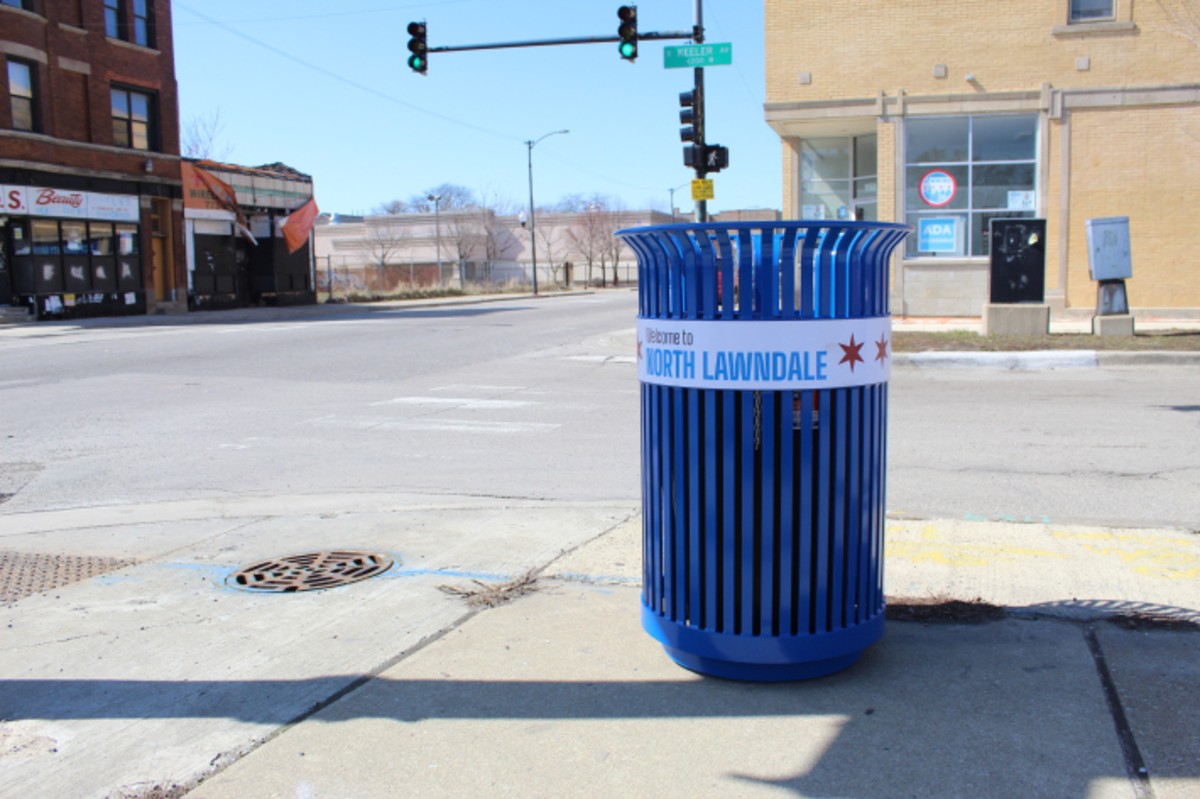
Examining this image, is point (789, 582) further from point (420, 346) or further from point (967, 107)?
point (967, 107)

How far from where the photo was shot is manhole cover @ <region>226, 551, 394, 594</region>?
200 inches

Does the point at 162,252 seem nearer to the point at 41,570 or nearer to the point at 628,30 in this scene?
the point at 628,30

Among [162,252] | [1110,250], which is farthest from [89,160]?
[1110,250]

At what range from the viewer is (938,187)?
2252 centimetres

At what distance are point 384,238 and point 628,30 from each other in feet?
231

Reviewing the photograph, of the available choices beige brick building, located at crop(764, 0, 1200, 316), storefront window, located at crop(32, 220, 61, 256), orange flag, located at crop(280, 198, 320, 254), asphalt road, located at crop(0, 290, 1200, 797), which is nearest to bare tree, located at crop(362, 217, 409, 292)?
orange flag, located at crop(280, 198, 320, 254)

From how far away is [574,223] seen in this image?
92.4 metres

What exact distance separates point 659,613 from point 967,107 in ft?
67.9

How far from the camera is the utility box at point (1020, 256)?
55.0ft

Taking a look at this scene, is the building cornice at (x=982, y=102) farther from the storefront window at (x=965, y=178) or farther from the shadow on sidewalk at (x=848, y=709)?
the shadow on sidewalk at (x=848, y=709)

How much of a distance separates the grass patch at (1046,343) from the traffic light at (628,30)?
717cm

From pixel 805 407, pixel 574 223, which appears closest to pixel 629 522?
pixel 805 407

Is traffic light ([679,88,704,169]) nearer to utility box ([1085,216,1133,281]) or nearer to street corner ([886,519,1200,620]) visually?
utility box ([1085,216,1133,281])

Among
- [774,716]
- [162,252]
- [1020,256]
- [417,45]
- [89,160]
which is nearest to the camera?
[774,716]
